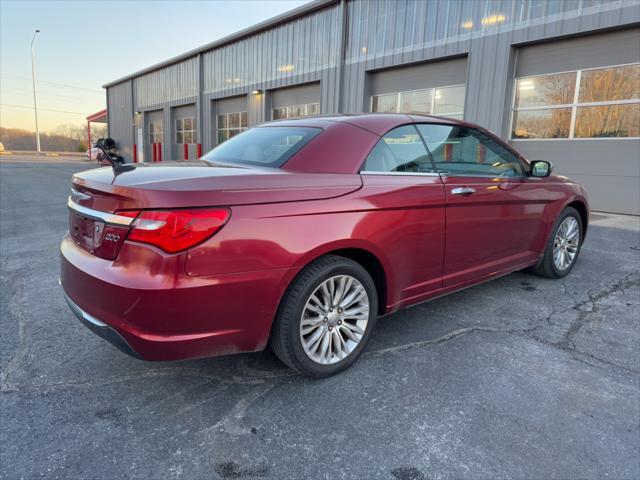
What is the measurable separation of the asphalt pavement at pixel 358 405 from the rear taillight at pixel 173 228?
94cm

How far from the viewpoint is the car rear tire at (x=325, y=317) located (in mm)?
2389

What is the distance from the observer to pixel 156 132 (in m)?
28.0

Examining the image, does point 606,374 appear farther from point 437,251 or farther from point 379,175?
point 379,175

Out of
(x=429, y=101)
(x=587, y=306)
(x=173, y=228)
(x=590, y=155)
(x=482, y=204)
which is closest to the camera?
(x=173, y=228)

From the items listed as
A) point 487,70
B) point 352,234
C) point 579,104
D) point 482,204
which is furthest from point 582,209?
point 487,70

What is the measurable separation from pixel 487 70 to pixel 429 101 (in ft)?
6.38

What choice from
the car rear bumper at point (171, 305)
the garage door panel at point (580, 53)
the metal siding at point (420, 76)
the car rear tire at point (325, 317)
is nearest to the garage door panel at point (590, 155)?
the garage door panel at point (580, 53)

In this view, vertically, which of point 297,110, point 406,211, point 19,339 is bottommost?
point 19,339

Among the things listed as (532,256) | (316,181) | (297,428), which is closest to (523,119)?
(532,256)

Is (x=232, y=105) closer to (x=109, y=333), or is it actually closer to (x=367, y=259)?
(x=367, y=259)

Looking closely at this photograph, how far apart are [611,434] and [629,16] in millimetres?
9286

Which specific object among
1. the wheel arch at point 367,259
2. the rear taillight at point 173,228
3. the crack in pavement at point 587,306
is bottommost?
the crack in pavement at point 587,306

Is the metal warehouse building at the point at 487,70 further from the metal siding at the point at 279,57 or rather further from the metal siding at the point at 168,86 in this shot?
the metal siding at the point at 168,86

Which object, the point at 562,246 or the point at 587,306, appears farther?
the point at 562,246
